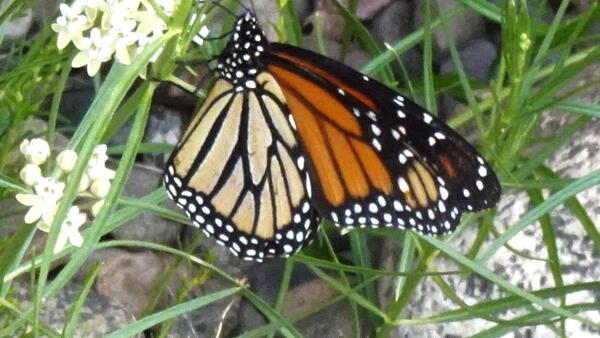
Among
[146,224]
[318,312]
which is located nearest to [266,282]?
[318,312]

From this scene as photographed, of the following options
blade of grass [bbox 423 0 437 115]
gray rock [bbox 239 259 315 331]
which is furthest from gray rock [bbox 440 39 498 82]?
blade of grass [bbox 423 0 437 115]

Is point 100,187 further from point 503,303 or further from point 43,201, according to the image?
point 503,303

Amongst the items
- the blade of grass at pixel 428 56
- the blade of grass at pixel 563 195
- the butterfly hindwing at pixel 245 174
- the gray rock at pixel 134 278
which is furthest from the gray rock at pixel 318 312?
the blade of grass at pixel 563 195

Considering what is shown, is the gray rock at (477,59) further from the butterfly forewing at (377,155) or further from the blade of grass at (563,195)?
the blade of grass at (563,195)

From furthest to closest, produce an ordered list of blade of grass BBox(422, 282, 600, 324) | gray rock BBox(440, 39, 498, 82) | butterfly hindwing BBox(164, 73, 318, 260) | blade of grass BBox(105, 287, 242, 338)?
gray rock BBox(440, 39, 498, 82) → butterfly hindwing BBox(164, 73, 318, 260) → blade of grass BBox(422, 282, 600, 324) → blade of grass BBox(105, 287, 242, 338)

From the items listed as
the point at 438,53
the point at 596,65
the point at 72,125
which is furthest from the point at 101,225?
the point at 438,53

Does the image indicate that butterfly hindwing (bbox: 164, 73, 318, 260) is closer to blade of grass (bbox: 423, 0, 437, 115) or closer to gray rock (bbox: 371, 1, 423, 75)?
blade of grass (bbox: 423, 0, 437, 115)
